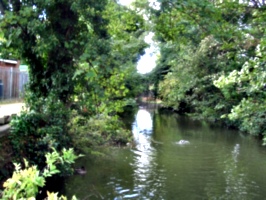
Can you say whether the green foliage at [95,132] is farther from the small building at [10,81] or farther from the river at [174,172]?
the small building at [10,81]

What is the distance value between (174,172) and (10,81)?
10066 millimetres

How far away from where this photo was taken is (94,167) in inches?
416

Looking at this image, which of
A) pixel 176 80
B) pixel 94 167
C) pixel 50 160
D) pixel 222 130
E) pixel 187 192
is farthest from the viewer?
pixel 176 80

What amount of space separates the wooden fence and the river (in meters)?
6.51

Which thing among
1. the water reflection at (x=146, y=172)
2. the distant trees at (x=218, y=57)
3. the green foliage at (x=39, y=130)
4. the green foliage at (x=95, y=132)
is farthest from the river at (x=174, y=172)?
the distant trees at (x=218, y=57)

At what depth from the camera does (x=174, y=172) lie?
417 inches

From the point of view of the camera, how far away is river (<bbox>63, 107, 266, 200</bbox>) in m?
8.56

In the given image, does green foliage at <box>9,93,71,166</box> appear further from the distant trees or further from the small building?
the small building

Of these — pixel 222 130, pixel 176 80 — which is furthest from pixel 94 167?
pixel 176 80

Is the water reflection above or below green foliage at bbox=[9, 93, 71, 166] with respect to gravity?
below

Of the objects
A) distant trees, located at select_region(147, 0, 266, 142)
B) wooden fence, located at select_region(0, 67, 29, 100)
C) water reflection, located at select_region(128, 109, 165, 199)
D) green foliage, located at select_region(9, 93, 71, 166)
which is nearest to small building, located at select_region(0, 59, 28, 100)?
wooden fence, located at select_region(0, 67, 29, 100)

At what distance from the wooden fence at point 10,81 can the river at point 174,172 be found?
6.51 metres

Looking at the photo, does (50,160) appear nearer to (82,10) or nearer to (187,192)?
(82,10)

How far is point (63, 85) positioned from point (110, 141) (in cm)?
655
